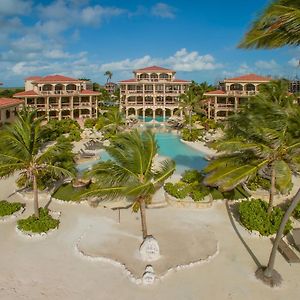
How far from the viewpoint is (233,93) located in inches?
1983

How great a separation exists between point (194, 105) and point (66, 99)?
21939 mm

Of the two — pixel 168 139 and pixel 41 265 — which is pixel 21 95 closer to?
pixel 168 139

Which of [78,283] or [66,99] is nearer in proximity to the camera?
[78,283]

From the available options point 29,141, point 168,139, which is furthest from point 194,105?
point 29,141

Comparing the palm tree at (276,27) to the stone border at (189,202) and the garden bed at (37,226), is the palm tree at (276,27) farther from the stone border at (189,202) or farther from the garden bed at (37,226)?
the garden bed at (37,226)

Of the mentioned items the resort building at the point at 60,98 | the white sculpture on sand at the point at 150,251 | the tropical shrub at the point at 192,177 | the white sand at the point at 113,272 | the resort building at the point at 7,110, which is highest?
the resort building at the point at 60,98

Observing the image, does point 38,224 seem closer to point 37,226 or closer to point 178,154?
point 37,226

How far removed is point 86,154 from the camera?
31.5 m

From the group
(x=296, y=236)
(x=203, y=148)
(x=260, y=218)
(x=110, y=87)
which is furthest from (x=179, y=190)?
(x=110, y=87)

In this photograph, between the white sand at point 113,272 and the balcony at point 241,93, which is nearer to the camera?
the white sand at point 113,272

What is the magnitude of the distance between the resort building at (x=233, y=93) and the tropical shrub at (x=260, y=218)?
35.0 meters

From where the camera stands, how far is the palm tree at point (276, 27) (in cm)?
805

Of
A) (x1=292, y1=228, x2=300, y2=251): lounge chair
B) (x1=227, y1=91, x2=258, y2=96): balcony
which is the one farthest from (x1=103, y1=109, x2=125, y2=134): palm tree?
(x1=292, y1=228, x2=300, y2=251): lounge chair

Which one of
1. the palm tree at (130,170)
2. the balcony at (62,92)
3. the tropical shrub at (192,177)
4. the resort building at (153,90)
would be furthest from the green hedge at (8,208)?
the resort building at (153,90)
